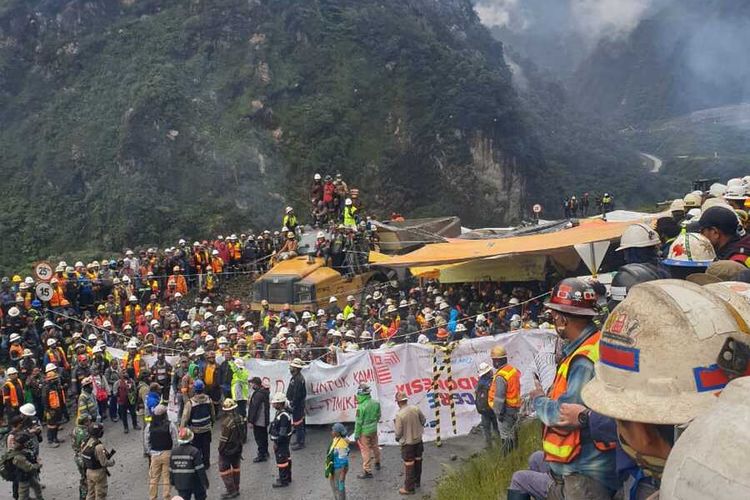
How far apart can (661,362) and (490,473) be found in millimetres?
5701

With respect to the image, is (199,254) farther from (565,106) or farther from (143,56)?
(565,106)

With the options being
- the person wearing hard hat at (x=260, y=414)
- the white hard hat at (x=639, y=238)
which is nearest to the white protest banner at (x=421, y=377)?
the person wearing hard hat at (x=260, y=414)

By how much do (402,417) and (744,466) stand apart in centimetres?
843

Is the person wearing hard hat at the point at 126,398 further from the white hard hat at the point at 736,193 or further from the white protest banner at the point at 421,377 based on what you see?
the white hard hat at the point at 736,193

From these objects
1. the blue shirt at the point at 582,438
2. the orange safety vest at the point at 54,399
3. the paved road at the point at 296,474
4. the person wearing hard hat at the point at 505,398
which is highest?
the blue shirt at the point at 582,438

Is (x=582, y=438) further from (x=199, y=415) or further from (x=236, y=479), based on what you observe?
(x=199, y=415)

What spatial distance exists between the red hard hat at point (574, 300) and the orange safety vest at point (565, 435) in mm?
195

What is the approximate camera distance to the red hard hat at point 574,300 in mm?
3781

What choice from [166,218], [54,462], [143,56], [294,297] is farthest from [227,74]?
[54,462]

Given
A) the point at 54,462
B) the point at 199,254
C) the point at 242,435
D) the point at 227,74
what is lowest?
the point at 54,462

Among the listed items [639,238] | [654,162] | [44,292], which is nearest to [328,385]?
[639,238]

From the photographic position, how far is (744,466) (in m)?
1.40

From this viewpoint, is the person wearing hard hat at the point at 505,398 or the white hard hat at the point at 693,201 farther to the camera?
the white hard hat at the point at 693,201

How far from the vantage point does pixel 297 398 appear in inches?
456
